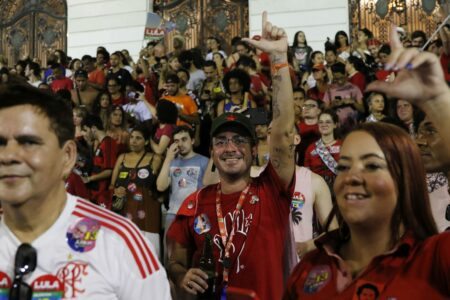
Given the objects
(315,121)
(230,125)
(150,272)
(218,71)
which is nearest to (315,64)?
(218,71)

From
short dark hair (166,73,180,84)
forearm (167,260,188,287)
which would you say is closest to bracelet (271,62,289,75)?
forearm (167,260,188,287)

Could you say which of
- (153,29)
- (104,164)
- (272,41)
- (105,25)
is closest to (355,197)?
(272,41)

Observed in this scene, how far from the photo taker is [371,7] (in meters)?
18.7

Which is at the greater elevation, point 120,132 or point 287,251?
point 120,132

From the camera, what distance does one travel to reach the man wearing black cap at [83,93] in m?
12.9

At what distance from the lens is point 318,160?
7.95 m

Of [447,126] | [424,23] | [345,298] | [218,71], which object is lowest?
[345,298]

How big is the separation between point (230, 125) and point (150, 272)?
6.85ft

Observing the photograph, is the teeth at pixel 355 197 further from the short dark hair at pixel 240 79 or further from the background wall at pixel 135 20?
the background wall at pixel 135 20

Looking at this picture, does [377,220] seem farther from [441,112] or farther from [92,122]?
[92,122]

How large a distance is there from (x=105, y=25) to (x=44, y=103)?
1882cm

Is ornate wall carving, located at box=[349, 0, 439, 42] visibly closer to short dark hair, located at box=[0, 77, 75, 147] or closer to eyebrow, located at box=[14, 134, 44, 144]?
short dark hair, located at box=[0, 77, 75, 147]

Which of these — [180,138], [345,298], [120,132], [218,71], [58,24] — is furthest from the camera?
[58,24]

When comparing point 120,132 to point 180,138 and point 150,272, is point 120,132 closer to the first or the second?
point 180,138
